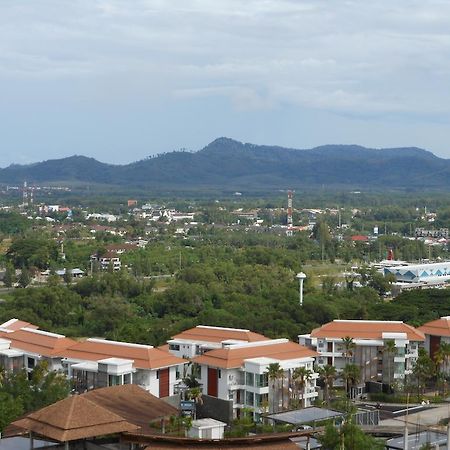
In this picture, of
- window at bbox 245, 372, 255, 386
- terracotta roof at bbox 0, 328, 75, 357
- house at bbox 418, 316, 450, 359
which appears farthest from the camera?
house at bbox 418, 316, 450, 359

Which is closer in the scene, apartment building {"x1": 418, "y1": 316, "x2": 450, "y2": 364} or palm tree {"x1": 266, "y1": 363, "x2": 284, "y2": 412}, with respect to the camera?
palm tree {"x1": 266, "y1": 363, "x2": 284, "y2": 412}

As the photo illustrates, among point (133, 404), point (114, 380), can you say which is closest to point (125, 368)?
point (114, 380)

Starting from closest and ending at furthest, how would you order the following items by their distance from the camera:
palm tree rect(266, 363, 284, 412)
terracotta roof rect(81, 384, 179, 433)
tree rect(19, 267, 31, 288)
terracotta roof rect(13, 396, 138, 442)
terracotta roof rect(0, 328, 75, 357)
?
terracotta roof rect(13, 396, 138, 442) → terracotta roof rect(81, 384, 179, 433) → palm tree rect(266, 363, 284, 412) → terracotta roof rect(0, 328, 75, 357) → tree rect(19, 267, 31, 288)

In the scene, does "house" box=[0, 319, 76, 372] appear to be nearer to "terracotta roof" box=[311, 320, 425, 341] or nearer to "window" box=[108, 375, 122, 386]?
"window" box=[108, 375, 122, 386]

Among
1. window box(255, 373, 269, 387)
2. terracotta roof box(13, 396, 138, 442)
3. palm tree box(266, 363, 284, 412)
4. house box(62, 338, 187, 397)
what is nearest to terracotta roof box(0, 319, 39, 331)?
house box(62, 338, 187, 397)

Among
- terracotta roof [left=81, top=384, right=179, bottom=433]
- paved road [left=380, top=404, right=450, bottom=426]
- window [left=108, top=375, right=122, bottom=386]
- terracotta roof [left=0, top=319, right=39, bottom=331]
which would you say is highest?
terracotta roof [left=0, top=319, right=39, bottom=331]

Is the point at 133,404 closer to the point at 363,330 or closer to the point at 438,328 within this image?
the point at 363,330

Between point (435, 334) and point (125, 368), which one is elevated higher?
point (435, 334)
